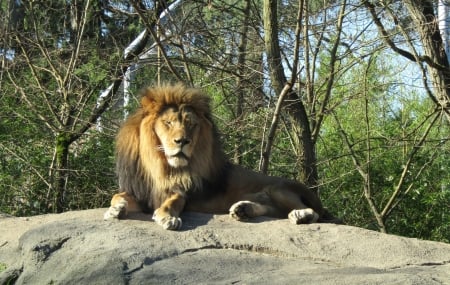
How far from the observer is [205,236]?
5.13m

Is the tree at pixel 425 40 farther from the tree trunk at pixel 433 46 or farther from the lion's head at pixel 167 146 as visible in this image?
the lion's head at pixel 167 146

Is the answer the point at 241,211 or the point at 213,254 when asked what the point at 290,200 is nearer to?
the point at 241,211

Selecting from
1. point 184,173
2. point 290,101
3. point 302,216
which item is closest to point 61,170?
point 290,101

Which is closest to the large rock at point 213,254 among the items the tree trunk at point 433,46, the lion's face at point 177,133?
the lion's face at point 177,133

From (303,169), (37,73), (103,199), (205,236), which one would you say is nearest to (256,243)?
(205,236)

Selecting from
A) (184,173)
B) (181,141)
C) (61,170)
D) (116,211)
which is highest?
(61,170)

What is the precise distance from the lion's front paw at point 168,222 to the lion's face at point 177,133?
0.51 metres

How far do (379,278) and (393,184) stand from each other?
18.3 feet

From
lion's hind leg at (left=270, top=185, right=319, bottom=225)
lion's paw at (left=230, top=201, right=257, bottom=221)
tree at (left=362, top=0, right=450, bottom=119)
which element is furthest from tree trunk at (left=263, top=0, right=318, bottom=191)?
lion's paw at (left=230, top=201, right=257, bottom=221)

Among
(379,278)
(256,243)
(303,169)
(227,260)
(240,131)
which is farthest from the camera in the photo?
(240,131)

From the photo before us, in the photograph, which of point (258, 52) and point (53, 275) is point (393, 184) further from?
point (53, 275)

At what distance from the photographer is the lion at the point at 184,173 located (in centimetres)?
565

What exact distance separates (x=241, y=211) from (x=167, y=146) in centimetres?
74

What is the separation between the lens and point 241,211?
562 cm
